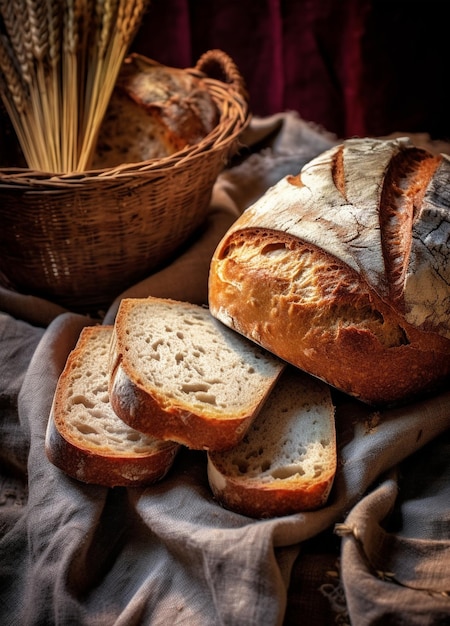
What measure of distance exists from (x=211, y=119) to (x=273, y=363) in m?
1.05

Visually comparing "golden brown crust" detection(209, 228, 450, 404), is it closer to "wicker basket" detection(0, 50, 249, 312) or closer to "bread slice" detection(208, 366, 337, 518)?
"bread slice" detection(208, 366, 337, 518)

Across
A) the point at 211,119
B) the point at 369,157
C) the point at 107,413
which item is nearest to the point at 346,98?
the point at 211,119

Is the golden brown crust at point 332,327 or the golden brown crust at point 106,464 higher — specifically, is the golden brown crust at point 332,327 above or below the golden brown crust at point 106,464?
above

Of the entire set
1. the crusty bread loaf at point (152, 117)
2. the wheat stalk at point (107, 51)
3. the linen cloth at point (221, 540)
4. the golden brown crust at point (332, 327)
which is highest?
the wheat stalk at point (107, 51)

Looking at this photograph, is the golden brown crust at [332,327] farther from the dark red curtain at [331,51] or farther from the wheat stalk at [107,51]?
the dark red curtain at [331,51]

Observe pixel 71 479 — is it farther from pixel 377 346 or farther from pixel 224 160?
pixel 224 160

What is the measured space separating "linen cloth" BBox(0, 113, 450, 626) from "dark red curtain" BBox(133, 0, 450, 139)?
6.95ft

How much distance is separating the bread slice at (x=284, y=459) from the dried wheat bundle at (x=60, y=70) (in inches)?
41.5

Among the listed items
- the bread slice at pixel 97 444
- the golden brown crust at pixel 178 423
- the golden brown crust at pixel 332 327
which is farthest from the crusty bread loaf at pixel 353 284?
the bread slice at pixel 97 444

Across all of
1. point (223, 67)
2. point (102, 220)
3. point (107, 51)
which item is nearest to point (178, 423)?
point (102, 220)

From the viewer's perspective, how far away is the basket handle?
2.45m

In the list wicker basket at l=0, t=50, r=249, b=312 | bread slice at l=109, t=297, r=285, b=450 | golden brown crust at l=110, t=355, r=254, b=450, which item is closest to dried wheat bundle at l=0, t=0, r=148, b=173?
wicker basket at l=0, t=50, r=249, b=312

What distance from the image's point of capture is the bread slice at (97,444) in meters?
1.46

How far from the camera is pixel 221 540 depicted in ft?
4.17
